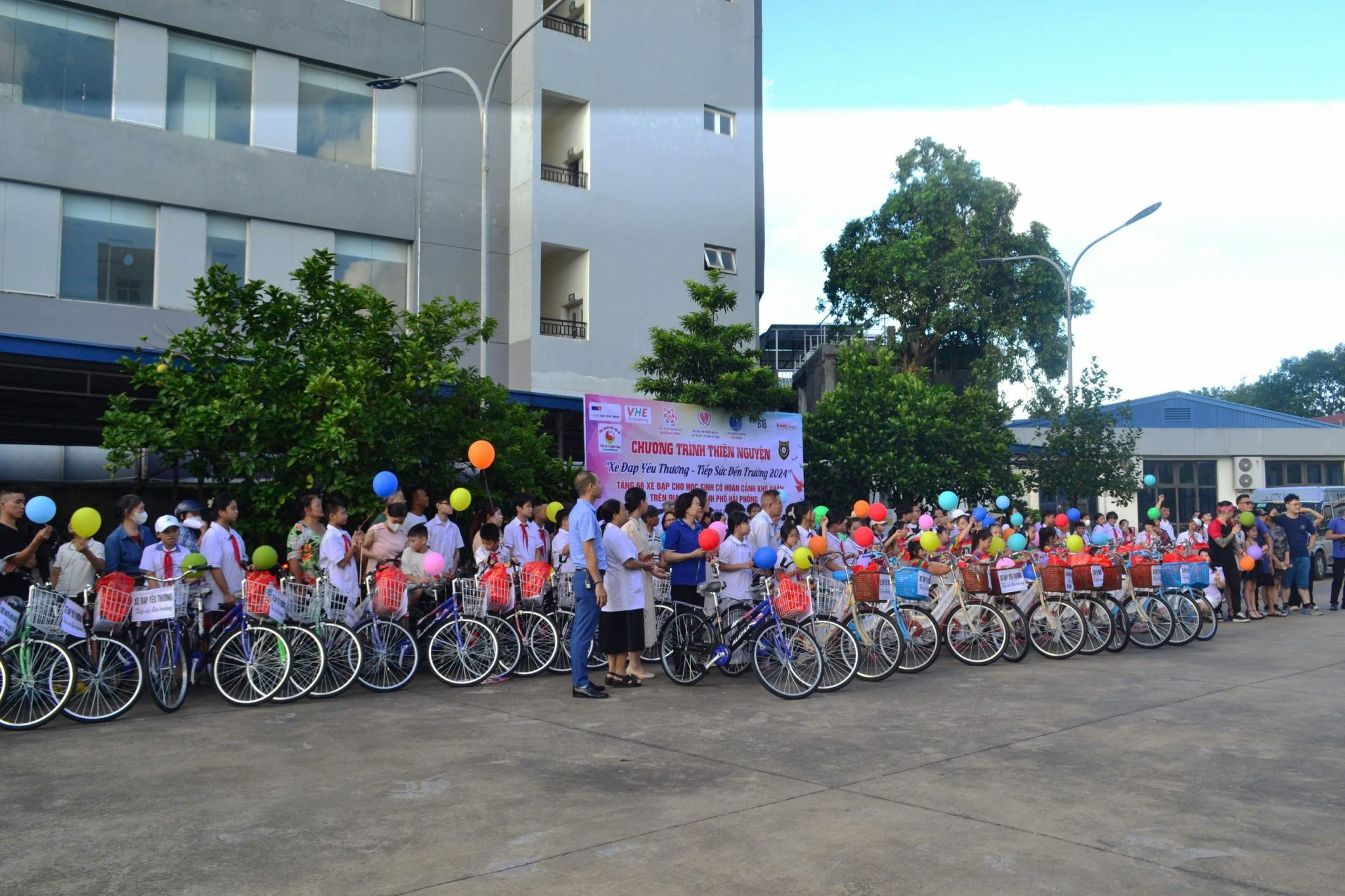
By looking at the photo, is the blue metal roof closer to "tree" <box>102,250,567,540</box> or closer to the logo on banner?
the logo on banner

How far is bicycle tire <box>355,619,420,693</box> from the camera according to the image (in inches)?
364

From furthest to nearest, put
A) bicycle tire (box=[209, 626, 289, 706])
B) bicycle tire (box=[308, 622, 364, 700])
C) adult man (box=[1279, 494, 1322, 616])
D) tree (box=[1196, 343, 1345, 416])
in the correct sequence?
tree (box=[1196, 343, 1345, 416]), adult man (box=[1279, 494, 1322, 616]), bicycle tire (box=[308, 622, 364, 700]), bicycle tire (box=[209, 626, 289, 706])

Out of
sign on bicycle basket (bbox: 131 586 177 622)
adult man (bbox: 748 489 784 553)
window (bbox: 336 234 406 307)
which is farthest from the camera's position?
window (bbox: 336 234 406 307)

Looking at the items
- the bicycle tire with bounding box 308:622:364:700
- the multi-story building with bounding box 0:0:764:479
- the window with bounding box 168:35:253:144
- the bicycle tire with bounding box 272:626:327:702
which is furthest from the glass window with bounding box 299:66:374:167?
the bicycle tire with bounding box 272:626:327:702

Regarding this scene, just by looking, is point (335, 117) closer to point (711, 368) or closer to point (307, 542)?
point (711, 368)

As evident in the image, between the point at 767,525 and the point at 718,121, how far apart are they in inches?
603

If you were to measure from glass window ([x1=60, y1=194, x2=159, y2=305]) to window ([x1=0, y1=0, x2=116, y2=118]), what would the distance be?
149 centimetres

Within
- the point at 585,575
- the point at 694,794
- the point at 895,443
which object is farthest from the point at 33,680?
the point at 895,443

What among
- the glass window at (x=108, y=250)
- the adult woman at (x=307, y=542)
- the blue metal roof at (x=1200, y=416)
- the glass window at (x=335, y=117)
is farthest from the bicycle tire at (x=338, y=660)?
the blue metal roof at (x=1200, y=416)

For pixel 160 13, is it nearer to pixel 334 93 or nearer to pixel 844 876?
pixel 334 93

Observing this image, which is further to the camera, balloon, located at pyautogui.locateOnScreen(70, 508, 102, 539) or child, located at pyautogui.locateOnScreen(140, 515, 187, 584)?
child, located at pyautogui.locateOnScreen(140, 515, 187, 584)

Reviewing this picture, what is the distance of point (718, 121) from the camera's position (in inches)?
939

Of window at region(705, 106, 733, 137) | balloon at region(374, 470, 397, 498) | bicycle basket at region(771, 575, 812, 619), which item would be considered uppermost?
window at region(705, 106, 733, 137)

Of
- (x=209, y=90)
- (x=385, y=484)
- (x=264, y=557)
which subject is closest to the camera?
(x=264, y=557)
